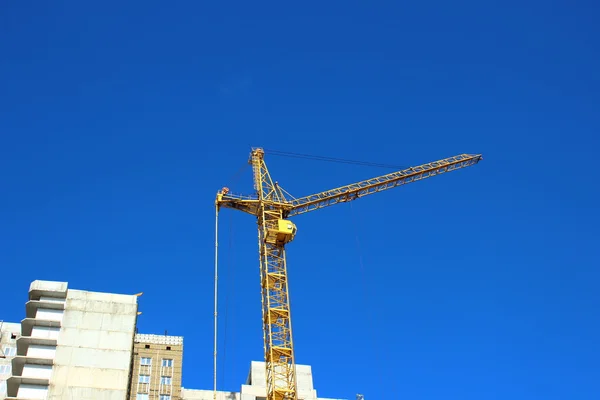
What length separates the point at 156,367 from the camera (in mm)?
104875

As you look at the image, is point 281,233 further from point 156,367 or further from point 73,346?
point 156,367

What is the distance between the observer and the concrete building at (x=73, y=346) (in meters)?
76.7

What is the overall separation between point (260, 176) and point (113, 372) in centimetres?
3024

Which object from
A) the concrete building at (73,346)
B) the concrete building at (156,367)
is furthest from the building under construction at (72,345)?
the concrete building at (156,367)

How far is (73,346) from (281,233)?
25.4 metres

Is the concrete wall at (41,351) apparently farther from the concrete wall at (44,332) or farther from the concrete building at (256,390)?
the concrete building at (256,390)

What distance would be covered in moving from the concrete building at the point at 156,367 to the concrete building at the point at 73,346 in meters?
23.1

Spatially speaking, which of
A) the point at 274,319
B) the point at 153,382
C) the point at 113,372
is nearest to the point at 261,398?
the point at 153,382

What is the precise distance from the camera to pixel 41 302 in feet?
267

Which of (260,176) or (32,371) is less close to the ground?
(260,176)

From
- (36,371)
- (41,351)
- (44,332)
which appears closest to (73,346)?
(41,351)

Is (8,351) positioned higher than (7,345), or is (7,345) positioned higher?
(7,345)

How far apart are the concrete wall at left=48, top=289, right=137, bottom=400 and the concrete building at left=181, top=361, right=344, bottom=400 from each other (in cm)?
→ 2725

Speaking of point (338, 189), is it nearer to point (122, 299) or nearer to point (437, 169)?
point (437, 169)
